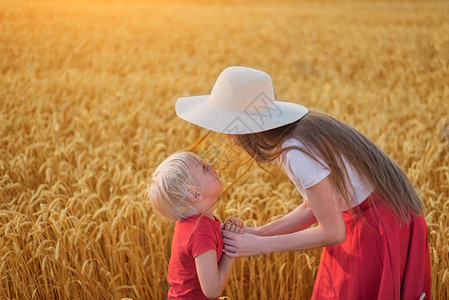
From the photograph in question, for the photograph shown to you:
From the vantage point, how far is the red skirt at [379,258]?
5.78ft

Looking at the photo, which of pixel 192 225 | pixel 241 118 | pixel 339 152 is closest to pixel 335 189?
pixel 339 152

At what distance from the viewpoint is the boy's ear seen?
5.54 feet

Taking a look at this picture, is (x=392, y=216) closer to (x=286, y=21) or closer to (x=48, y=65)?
(x=48, y=65)

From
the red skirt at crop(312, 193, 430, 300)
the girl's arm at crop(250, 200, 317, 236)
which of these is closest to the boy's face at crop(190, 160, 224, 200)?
the girl's arm at crop(250, 200, 317, 236)

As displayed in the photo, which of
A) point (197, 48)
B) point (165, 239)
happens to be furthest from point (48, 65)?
point (165, 239)

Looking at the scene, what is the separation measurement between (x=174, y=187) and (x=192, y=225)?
0.56ft

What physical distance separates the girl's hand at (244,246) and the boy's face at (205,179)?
0.20 m

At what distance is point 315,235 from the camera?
5.46 feet

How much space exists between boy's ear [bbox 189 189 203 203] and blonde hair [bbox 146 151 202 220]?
1 cm

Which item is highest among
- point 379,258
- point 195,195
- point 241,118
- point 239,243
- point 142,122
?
point 241,118

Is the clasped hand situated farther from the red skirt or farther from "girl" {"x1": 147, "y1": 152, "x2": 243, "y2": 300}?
the red skirt

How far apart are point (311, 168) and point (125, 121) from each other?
3.42 metres

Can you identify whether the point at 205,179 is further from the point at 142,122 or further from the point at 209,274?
the point at 142,122

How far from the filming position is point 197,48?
36.2ft
